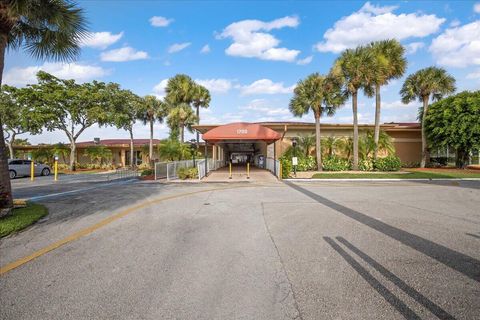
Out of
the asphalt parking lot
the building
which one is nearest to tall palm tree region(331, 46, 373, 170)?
the building

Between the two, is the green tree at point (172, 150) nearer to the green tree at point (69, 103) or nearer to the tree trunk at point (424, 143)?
the green tree at point (69, 103)

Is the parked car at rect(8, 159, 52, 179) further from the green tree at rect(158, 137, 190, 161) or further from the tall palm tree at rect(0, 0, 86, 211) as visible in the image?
the tall palm tree at rect(0, 0, 86, 211)

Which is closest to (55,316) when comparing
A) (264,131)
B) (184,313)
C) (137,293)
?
(137,293)

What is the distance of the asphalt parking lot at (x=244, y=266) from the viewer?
298 centimetres

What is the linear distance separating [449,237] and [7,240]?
871cm

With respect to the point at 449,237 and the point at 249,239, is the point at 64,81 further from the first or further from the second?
the point at 449,237

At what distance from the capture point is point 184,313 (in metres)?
2.88

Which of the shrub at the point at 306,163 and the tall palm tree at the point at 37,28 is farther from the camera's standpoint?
the shrub at the point at 306,163

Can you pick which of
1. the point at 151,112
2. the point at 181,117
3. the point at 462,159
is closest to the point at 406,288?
the point at 181,117

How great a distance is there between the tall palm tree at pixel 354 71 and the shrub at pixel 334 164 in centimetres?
413

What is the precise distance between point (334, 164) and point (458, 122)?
11.9m

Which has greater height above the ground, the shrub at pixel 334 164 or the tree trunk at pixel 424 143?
the tree trunk at pixel 424 143

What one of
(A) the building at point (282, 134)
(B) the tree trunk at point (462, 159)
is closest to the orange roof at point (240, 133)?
(A) the building at point (282, 134)

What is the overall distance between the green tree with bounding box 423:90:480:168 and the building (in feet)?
12.4
